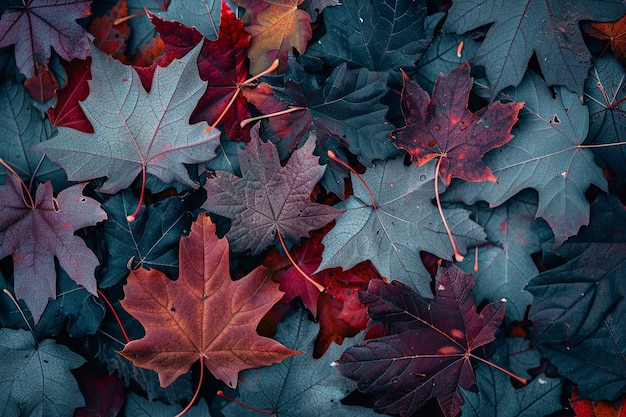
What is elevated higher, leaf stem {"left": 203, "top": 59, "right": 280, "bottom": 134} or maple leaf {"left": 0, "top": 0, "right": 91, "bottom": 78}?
maple leaf {"left": 0, "top": 0, "right": 91, "bottom": 78}

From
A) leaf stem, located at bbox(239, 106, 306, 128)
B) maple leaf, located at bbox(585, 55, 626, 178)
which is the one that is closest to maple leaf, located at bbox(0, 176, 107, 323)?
leaf stem, located at bbox(239, 106, 306, 128)

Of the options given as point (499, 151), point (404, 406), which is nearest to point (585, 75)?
point (499, 151)

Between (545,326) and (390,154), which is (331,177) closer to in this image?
(390,154)

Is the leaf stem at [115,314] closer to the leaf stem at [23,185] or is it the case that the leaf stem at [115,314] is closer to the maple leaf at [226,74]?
the leaf stem at [23,185]

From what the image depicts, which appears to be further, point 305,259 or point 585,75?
point 305,259

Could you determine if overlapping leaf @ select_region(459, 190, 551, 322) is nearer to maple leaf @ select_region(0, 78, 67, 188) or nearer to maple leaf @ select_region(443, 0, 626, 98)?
maple leaf @ select_region(443, 0, 626, 98)
